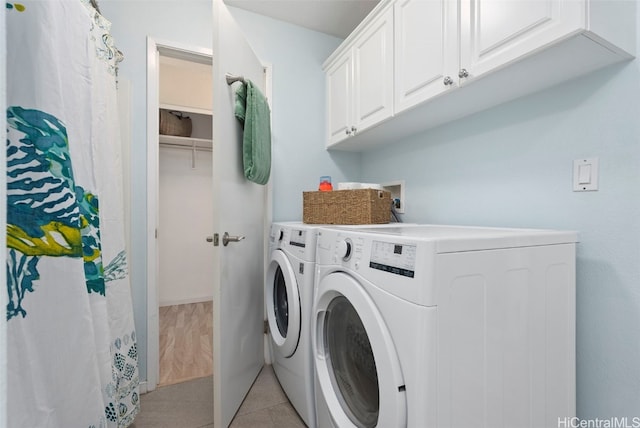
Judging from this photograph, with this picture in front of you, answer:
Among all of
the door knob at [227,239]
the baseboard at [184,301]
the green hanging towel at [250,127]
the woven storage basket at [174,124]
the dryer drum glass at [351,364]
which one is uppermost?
the woven storage basket at [174,124]

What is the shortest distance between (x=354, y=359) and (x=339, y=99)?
1.70 metres

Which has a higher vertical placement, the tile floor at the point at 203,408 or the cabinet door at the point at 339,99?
the cabinet door at the point at 339,99

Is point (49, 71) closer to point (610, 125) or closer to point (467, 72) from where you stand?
point (467, 72)

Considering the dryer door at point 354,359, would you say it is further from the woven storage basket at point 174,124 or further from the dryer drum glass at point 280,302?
the woven storage basket at point 174,124

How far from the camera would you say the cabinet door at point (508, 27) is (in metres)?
0.86

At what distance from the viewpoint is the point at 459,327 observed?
77 cm

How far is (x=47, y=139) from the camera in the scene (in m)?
0.80

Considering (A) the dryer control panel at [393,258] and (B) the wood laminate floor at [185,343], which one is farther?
(B) the wood laminate floor at [185,343]

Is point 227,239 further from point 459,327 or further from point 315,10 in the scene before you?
point 315,10

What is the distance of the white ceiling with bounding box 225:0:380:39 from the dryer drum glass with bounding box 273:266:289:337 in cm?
179

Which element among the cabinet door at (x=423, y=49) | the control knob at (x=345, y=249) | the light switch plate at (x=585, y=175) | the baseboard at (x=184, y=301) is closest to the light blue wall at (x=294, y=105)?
the cabinet door at (x=423, y=49)

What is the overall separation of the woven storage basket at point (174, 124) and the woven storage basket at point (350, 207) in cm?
205

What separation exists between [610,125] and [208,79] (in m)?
3.42

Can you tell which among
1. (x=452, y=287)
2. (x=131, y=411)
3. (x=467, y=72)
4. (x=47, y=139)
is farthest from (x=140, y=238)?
(x=467, y=72)
